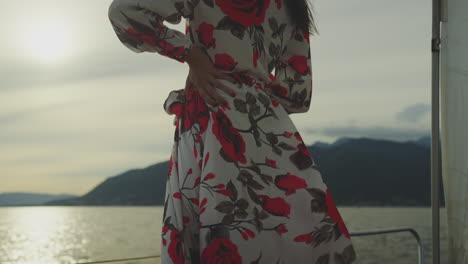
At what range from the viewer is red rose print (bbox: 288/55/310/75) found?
1211 millimetres

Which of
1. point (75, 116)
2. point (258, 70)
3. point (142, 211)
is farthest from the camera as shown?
point (142, 211)

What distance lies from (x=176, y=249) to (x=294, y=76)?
0.52 m

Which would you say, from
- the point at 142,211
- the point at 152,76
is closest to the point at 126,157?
the point at 152,76

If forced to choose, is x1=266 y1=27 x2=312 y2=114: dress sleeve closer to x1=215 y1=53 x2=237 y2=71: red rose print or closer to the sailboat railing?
x1=215 y1=53 x2=237 y2=71: red rose print

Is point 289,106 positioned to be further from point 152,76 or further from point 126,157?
point 126,157

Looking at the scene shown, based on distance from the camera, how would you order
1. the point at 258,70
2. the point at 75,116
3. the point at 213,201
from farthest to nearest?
the point at 75,116 < the point at 258,70 < the point at 213,201

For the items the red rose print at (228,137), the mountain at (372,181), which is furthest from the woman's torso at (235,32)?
the mountain at (372,181)

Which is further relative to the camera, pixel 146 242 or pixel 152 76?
pixel 146 242

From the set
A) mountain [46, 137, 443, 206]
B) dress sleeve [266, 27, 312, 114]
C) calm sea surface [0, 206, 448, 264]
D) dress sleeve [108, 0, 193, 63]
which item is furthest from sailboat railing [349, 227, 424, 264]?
calm sea surface [0, 206, 448, 264]

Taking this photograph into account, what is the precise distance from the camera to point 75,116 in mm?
61844

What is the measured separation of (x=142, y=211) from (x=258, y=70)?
3344 inches

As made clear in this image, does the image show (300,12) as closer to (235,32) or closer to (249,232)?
(235,32)

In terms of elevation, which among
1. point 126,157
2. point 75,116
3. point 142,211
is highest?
point 75,116

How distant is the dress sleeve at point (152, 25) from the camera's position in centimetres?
94
